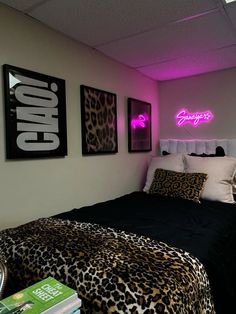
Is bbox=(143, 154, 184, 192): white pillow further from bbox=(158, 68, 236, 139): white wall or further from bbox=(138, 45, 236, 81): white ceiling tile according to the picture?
bbox=(138, 45, 236, 81): white ceiling tile

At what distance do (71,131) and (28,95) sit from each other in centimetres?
49

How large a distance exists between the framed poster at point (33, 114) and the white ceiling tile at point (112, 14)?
0.43m

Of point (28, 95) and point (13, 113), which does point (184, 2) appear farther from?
point (13, 113)

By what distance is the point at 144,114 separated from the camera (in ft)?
10.0

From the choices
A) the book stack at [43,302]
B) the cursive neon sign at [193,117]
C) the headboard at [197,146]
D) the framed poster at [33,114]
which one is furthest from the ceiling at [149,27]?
the book stack at [43,302]

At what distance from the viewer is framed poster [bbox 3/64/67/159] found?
1624 mm

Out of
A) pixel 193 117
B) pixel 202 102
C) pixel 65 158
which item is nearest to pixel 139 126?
pixel 193 117

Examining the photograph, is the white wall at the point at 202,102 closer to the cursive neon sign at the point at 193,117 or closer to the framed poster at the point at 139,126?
the cursive neon sign at the point at 193,117

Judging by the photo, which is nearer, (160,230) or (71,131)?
(160,230)

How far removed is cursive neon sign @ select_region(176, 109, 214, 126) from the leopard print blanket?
7.20 feet

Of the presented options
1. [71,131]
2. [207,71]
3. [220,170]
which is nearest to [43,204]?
[71,131]

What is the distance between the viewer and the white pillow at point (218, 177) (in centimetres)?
231

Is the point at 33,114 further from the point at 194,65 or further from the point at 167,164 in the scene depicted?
the point at 194,65

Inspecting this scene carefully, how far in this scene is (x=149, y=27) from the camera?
1890mm
